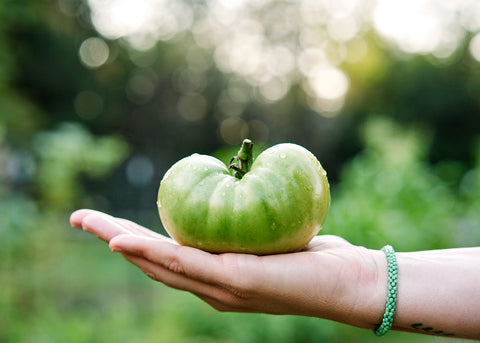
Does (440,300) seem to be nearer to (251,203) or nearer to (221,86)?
(251,203)

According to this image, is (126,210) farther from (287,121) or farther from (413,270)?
(413,270)

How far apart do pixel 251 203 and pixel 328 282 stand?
364 mm

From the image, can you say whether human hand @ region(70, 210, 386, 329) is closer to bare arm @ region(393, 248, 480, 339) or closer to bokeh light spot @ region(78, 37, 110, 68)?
bare arm @ region(393, 248, 480, 339)

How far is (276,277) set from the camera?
1421 millimetres

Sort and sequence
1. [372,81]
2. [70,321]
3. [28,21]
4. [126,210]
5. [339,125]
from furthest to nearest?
1. [372,81]
2. [339,125]
3. [126,210]
4. [28,21]
5. [70,321]

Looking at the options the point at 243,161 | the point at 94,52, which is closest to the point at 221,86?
the point at 94,52

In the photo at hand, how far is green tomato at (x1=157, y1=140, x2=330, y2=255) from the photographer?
1.43 m

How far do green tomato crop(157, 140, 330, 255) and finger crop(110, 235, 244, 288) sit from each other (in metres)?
0.07

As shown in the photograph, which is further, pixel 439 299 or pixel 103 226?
pixel 103 226

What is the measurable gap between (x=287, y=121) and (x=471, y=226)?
14.2 metres

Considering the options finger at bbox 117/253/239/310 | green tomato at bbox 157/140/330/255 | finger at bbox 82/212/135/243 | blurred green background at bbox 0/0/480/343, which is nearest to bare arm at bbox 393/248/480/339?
green tomato at bbox 157/140/330/255

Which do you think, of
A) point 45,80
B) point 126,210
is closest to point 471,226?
point 126,210

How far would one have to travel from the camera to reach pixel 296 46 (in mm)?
17484

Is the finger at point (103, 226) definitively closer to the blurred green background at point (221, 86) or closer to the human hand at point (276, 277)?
the human hand at point (276, 277)
